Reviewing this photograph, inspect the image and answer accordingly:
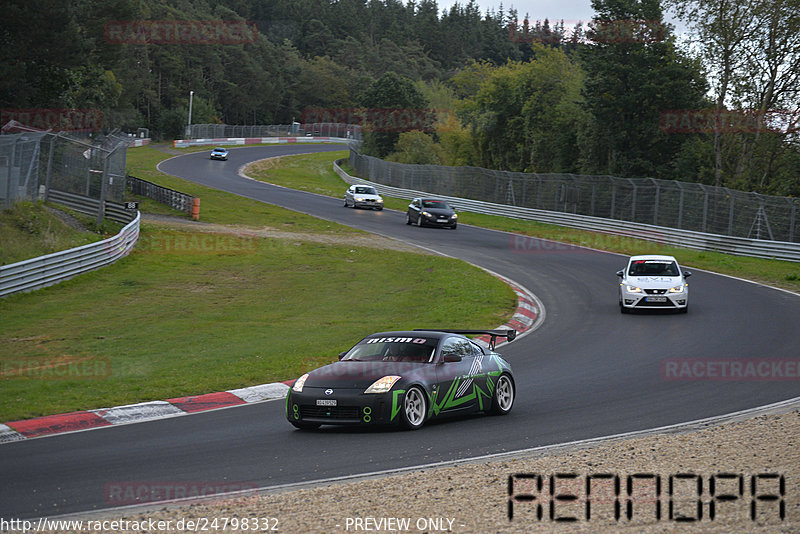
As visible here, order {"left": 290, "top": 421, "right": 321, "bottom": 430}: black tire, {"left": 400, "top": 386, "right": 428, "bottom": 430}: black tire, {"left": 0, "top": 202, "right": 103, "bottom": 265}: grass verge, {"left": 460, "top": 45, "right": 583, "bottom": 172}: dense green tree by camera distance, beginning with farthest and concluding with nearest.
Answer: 1. {"left": 460, "top": 45, "right": 583, "bottom": 172}: dense green tree
2. {"left": 0, "top": 202, "right": 103, "bottom": 265}: grass verge
3. {"left": 290, "top": 421, "right": 321, "bottom": 430}: black tire
4. {"left": 400, "top": 386, "right": 428, "bottom": 430}: black tire

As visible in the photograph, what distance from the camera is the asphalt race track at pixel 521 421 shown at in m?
8.57

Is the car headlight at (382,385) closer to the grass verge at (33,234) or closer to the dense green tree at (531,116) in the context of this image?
the grass verge at (33,234)

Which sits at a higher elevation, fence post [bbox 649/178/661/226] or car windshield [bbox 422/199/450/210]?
fence post [bbox 649/178/661/226]

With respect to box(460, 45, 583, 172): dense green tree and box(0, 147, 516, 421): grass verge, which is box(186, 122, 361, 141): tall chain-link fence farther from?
box(0, 147, 516, 421): grass verge

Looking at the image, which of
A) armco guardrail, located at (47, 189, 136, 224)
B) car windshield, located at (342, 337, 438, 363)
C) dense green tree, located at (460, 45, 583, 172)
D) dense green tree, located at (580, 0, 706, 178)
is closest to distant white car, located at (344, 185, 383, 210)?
dense green tree, located at (580, 0, 706, 178)

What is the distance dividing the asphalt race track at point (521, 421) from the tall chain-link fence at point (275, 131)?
9408 centimetres

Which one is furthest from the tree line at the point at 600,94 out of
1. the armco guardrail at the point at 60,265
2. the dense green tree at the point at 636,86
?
the armco guardrail at the point at 60,265

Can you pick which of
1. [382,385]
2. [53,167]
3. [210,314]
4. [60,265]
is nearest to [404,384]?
[382,385]

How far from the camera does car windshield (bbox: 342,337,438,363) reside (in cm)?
1146

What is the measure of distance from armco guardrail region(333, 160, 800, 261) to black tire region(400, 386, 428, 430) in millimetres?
26267

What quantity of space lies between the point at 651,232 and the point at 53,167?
2521 cm

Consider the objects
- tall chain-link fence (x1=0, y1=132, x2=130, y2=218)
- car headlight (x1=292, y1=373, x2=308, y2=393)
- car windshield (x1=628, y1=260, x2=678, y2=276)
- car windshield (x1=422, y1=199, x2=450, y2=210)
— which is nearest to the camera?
car headlight (x1=292, y1=373, x2=308, y2=393)

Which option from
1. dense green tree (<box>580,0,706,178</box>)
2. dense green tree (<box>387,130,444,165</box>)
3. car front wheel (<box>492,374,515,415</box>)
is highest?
dense green tree (<box>580,0,706,178</box>)

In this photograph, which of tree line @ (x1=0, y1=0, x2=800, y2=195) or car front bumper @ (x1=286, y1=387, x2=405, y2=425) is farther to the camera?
tree line @ (x1=0, y1=0, x2=800, y2=195)
